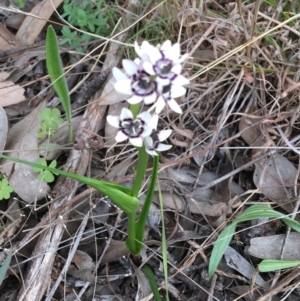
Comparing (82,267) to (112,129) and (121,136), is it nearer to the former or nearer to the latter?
(112,129)

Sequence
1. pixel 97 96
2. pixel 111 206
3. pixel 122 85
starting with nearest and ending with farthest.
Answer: pixel 122 85, pixel 111 206, pixel 97 96

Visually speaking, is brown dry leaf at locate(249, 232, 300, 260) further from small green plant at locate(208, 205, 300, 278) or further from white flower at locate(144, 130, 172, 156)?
white flower at locate(144, 130, 172, 156)

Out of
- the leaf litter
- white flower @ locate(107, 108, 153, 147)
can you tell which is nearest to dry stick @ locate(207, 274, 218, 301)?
the leaf litter

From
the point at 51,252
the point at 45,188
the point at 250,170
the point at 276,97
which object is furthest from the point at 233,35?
the point at 51,252

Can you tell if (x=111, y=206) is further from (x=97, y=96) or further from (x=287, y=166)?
(x=287, y=166)

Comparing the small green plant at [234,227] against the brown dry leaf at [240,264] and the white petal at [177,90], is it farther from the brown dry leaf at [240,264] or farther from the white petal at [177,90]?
the white petal at [177,90]

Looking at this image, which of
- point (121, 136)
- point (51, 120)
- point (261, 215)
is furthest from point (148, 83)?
point (51, 120)
